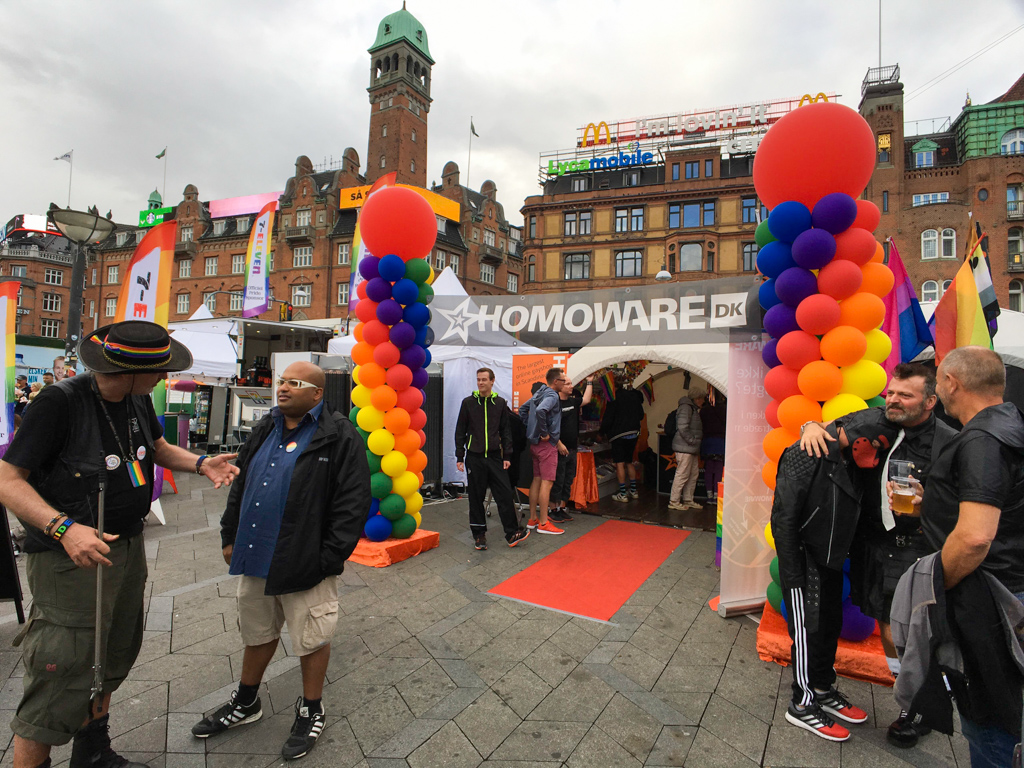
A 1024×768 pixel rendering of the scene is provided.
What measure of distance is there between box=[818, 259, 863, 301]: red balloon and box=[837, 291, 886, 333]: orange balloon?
0.19 feet

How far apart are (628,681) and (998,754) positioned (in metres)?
1.71

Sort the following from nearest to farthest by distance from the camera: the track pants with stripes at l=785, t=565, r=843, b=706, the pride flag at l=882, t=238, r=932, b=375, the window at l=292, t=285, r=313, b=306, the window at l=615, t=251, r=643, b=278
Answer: the track pants with stripes at l=785, t=565, r=843, b=706, the pride flag at l=882, t=238, r=932, b=375, the window at l=615, t=251, r=643, b=278, the window at l=292, t=285, r=313, b=306

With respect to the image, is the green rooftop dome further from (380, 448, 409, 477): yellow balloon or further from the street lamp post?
(380, 448, 409, 477): yellow balloon

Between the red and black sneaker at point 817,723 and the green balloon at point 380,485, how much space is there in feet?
12.3

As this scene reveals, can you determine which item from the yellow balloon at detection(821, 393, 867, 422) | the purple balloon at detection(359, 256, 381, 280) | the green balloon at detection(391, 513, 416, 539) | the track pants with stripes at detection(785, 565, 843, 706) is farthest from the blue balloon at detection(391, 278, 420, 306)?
the track pants with stripes at detection(785, 565, 843, 706)

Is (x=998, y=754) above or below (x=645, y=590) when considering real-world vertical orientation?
above

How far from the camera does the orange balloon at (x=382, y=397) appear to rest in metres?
5.23

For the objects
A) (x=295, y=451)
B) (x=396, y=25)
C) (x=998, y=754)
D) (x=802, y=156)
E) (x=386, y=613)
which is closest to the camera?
(x=998, y=754)

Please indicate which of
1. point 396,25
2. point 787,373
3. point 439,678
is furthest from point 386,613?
point 396,25

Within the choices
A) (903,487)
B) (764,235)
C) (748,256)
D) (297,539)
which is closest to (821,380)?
(903,487)

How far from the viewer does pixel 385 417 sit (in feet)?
17.4

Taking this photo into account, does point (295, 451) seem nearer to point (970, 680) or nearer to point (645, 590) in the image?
point (970, 680)

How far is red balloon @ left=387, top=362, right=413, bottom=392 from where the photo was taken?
525cm

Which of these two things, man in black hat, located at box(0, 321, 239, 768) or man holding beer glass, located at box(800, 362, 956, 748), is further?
man holding beer glass, located at box(800, 362, 956, 748)
